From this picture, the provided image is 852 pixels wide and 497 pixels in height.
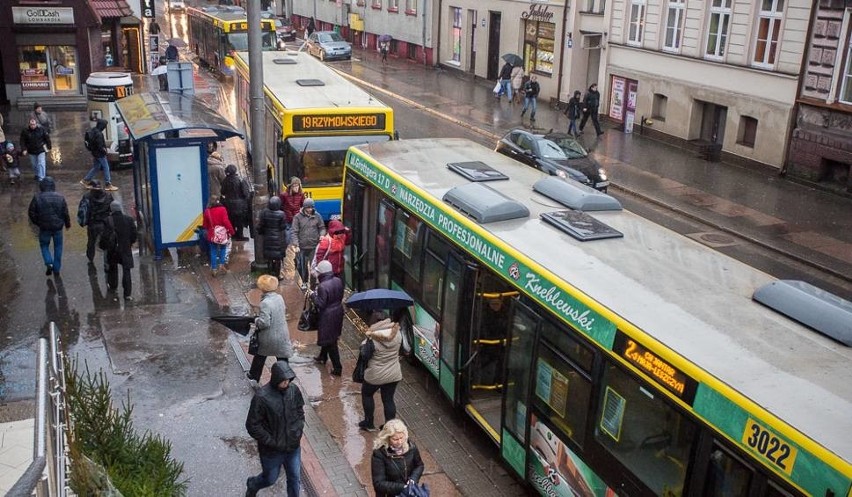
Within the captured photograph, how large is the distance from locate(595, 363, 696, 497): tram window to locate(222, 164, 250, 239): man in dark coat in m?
9.66

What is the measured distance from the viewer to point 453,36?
43.4 metres

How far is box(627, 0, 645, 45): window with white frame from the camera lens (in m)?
28.5

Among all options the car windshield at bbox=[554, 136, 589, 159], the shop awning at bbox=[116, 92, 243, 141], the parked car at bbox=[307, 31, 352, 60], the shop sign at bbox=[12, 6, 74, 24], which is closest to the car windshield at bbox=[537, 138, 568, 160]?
the car windshield at bbox=[554, 136, 589, 159]

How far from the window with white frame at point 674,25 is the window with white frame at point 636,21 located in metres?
1.30

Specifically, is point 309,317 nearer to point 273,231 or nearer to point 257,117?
point 273,231

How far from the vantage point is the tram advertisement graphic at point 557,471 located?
7156 millimetres

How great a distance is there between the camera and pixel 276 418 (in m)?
7.46

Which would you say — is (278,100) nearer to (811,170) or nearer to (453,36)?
(811,170)

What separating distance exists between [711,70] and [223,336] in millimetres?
18661

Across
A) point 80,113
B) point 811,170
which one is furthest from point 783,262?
point 80,113

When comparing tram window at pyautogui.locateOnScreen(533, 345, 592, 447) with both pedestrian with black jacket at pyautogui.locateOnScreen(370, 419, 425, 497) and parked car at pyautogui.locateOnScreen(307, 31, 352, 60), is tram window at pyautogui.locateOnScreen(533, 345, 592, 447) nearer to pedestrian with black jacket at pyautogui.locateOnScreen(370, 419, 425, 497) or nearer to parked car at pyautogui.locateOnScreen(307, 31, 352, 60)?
pedestrian with black jacket at pyautogui.locateOnScreen(370, 419, 425, 497)

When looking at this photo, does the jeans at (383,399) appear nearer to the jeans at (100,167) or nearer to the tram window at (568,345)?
the tram window at (568,345)

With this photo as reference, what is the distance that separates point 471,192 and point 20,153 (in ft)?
47.4

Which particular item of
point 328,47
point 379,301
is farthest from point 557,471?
point 328,47
